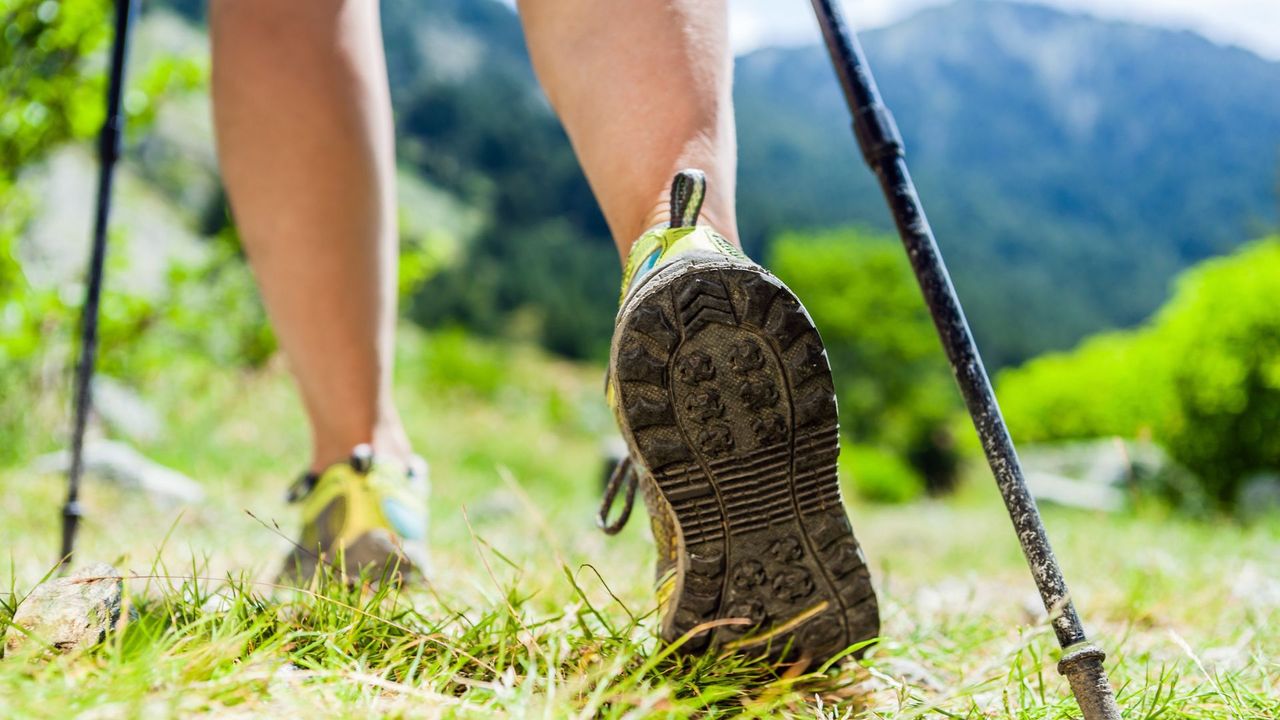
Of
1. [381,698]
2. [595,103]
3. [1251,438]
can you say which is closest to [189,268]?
[595,103]

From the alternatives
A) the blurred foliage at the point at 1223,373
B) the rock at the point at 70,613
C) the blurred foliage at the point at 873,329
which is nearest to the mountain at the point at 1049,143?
the blurred foliage at the point at 873,329

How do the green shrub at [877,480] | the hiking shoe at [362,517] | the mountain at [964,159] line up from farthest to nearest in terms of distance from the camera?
the mountain at [964,159], the green shrub at [877,480], the hiking shoe at [362,517]

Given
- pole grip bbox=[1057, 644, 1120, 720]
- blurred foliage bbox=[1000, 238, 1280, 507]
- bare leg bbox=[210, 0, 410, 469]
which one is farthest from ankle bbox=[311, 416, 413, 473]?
blurred foliage bbox=[1000, 238, 1280, 507]

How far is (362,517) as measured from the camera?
97 cm

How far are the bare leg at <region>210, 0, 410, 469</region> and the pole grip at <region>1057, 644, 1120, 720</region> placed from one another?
785 mm

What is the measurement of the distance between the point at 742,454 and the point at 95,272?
108cm

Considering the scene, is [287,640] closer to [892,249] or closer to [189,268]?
[189,268]

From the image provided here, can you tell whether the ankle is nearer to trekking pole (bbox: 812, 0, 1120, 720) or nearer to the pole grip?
trekking pole (bbox: 812, 0, 1120, 720)

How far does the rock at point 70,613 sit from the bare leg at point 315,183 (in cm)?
44

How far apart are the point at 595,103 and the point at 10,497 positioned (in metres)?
2.03

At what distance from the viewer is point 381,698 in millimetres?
562

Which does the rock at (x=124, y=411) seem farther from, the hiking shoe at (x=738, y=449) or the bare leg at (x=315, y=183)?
the hiking shoe at (x=738, y=449)

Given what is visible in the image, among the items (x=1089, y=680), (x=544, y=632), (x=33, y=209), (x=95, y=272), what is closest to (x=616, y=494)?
(x=544, y=632)

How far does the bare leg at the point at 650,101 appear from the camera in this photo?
78cm
